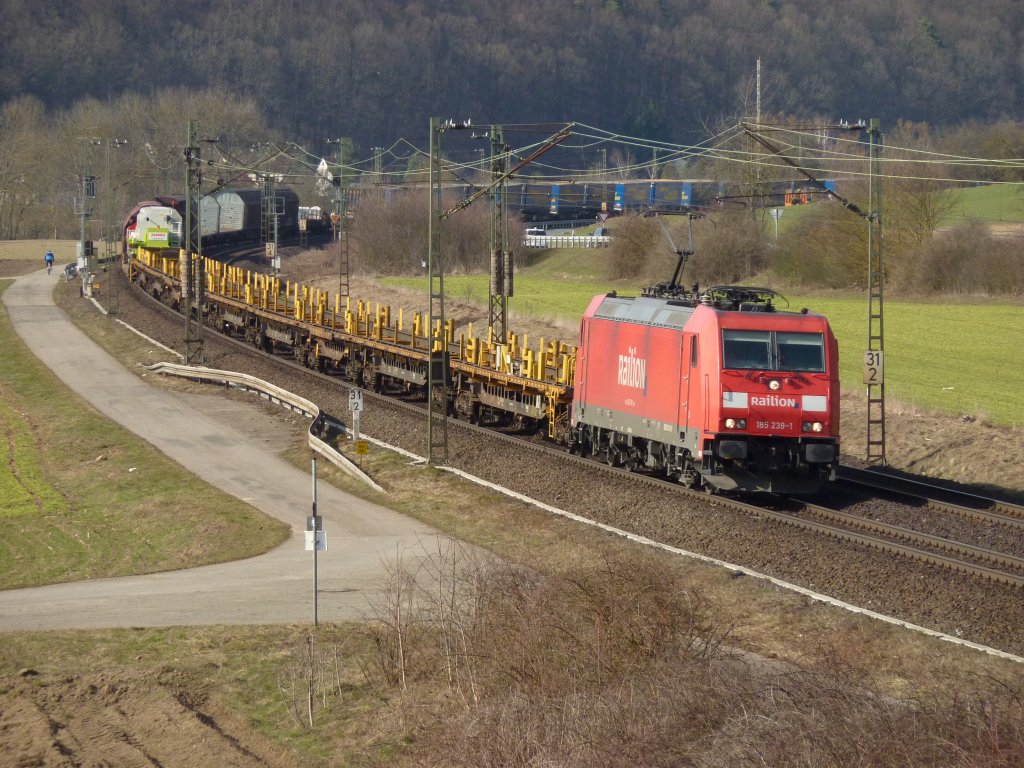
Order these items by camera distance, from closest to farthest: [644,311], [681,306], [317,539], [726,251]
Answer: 1. [317,539]
2. [681,306]
3. [644,311]
4. [726,251]

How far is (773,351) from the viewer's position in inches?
783

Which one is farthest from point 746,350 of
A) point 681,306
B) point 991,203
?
point 991,203

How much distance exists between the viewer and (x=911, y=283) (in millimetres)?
57875

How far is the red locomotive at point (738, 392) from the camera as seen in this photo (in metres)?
19.6

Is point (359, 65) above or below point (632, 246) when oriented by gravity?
above

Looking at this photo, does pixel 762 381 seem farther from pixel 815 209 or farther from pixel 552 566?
pixel 815 209

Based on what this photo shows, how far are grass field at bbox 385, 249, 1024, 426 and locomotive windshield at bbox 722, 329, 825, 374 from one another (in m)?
11.4

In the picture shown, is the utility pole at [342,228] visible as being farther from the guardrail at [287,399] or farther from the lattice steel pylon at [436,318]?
the lattice steel pylon at [436,318]

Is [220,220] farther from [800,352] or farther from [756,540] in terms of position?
[756,540]

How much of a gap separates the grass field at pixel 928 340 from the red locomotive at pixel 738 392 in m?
11.3

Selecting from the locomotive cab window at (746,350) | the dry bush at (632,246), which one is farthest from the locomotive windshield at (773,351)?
the dry bush at (632,246)

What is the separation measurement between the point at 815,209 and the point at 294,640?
168ft

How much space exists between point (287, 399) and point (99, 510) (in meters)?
8.66

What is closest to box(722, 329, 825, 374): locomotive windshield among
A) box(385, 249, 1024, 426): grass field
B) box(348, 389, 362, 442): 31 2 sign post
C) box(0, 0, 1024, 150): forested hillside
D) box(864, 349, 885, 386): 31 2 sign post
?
box(864, 349, 885, 386): 31 2 sign post
